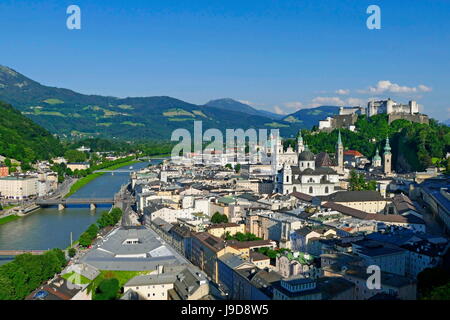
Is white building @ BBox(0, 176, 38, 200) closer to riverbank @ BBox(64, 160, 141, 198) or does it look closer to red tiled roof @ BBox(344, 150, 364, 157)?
riverbank @ BBox(64, 160, 141, 198)

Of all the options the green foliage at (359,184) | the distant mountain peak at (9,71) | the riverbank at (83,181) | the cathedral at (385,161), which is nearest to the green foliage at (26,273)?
the green foliage at (359,184)

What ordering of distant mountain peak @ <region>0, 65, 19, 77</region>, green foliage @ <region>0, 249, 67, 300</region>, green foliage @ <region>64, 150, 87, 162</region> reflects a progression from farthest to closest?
distant mountain peak @ <region>0, 65, 19, 77</region> < green foliage @ <region>64, 150, 87, 162</region> < green foliage @ <region>0, 249, 67, 300</region>

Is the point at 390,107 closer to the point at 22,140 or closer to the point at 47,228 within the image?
the point at 47,228

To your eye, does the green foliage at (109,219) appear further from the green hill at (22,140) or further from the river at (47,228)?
the green hill at (22,140)

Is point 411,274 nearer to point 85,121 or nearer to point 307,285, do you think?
point 307,285

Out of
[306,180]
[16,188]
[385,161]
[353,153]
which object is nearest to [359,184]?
[306,180]

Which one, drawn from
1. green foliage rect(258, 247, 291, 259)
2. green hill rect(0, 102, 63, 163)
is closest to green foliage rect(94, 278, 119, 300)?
green foliage rect(258, 247, 291, 259)

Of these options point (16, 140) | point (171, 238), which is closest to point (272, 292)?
point (171, 238)

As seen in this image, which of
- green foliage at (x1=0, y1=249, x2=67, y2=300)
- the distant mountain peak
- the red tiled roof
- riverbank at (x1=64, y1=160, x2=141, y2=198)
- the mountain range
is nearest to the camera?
green foliage at (x1=0, y1=249, x2=67, y2=300)
